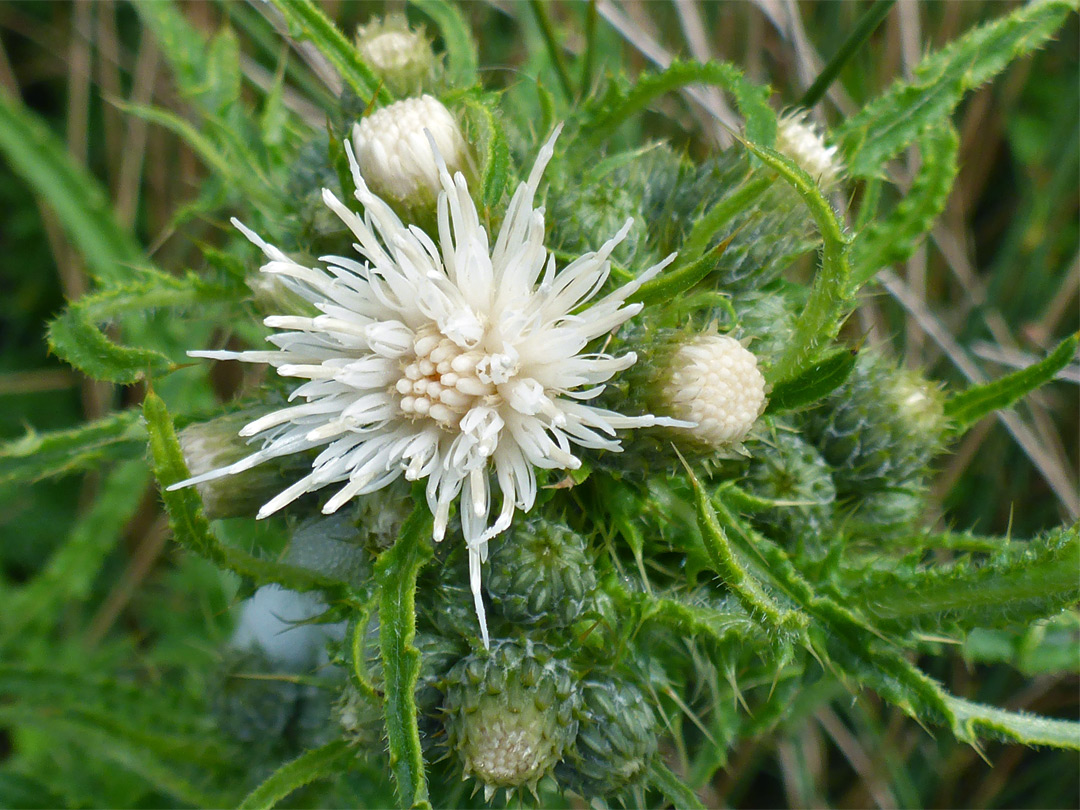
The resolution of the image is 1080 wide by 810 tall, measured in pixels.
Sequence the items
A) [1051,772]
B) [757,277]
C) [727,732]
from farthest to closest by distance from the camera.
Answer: [1051,772] < [727,732] < [757,277]

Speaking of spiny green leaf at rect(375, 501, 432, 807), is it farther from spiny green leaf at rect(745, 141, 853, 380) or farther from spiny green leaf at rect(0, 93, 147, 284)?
spiny green leaf at rect(0, 93, 147, 284)

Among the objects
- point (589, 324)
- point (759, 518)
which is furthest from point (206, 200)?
point (759, 518)

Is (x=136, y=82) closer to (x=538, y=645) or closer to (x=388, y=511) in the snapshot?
(x=388, y=511)

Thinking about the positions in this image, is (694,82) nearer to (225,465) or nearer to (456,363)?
(456,363)

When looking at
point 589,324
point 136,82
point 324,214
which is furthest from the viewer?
point 136,82

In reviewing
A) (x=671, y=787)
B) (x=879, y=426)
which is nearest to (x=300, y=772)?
(x=671, y=787)

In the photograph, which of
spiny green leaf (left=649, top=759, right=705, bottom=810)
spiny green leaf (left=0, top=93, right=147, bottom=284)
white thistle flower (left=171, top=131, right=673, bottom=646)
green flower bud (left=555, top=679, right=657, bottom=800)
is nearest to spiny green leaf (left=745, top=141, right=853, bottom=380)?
white thistle flower (left=171, top=131, right=673, bottom=646)

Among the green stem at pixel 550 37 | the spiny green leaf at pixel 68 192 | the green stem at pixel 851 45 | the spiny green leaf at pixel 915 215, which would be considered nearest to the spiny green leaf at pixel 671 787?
the spiny green leaf at pixel 915 215
